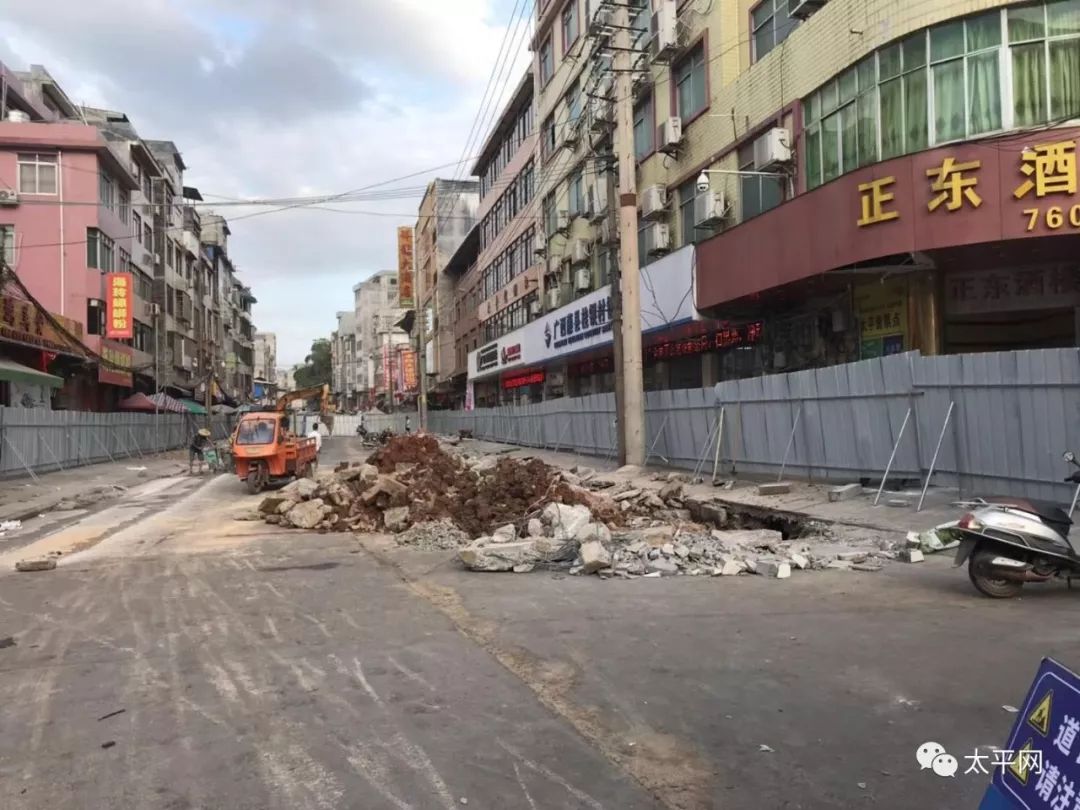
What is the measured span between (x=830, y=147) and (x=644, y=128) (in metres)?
11.1

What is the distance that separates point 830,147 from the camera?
17.5 meters

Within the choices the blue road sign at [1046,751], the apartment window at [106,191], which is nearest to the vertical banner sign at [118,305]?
the apartment window at [106,191]

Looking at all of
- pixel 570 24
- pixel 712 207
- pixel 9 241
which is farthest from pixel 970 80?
pixel 9 241

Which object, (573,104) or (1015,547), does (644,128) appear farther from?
(1015,547)

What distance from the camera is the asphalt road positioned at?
12.2 ft

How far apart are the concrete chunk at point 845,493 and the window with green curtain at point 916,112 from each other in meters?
6.44

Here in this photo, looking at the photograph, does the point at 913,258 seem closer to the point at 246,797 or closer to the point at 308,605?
the point at 308,605

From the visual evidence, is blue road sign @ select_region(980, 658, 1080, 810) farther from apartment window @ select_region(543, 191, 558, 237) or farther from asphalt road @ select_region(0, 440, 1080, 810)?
apartment window @ select_region(543, 191, 558, 237)

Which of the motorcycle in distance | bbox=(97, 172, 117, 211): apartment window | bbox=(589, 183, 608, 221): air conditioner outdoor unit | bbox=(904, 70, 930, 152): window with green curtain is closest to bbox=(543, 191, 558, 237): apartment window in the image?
bbox=(589, 183, 608, 221): air conditioner outdoor unit

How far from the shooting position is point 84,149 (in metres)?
37.7

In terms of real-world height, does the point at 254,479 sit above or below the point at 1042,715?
below

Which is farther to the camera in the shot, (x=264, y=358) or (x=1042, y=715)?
(x=264, y=358)

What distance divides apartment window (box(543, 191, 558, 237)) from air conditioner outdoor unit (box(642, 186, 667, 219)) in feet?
39.3

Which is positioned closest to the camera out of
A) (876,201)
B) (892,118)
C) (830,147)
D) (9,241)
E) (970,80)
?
(970,80)
